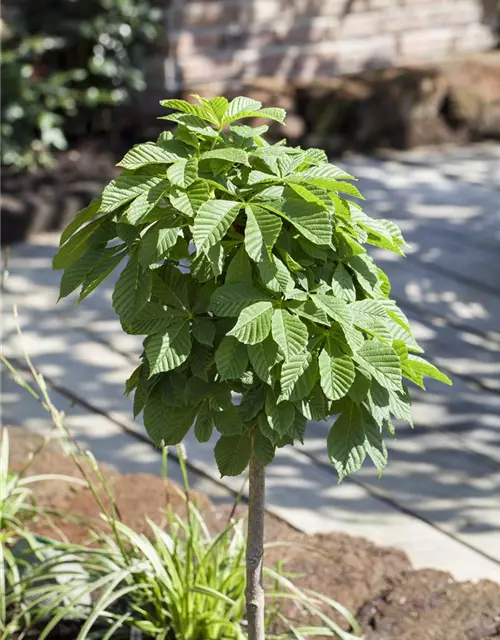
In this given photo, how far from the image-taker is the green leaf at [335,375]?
1805 mm

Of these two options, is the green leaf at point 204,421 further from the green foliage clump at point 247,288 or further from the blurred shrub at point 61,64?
the blurred shrub at point 61,64

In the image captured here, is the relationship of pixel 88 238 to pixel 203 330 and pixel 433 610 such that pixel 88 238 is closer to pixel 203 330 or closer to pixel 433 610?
pixel 203 330

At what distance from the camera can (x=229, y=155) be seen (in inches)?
72.0

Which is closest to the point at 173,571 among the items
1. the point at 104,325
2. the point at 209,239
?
the point at 209,239

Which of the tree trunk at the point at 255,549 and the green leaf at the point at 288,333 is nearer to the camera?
the green leaf at the point at 288,333

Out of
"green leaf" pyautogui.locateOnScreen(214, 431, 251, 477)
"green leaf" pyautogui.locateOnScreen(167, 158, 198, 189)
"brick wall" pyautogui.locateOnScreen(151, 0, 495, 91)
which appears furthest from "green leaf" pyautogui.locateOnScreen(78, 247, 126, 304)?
"brick wall" pyautogui.locateOnScreen(151, 0, 495, 91)

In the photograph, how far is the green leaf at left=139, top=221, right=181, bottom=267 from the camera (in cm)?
180

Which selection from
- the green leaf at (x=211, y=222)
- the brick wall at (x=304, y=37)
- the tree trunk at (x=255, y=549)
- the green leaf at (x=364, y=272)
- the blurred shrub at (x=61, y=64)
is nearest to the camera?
the green leaf at (x=211, y=222)

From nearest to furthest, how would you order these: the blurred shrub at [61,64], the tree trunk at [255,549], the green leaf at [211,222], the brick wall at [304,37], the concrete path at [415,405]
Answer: the green leaf at [211,222]
the tree trunk at [255,549]
the concrete path at [415,405]
the blurred shrub at [61,64]
the brick wall at [304,37]

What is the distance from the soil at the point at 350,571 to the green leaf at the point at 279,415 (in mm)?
827

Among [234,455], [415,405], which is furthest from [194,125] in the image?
[415,405]

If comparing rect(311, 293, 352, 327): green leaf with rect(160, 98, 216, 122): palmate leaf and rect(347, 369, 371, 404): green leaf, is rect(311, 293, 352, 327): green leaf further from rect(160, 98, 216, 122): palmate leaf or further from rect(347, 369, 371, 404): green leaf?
rect(160, 98, 216, 122): palmate leaf

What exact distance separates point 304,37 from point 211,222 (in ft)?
23.2

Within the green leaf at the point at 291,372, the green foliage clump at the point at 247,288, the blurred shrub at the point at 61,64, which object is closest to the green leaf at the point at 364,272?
the green foliage clump at the point at 247,288
